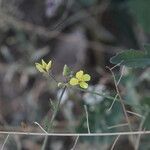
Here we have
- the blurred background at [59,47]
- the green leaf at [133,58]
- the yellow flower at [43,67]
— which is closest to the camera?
the yellow flower at [43,67]

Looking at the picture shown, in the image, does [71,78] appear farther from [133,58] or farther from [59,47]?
[59,47]

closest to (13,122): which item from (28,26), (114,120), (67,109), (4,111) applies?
(4,111)

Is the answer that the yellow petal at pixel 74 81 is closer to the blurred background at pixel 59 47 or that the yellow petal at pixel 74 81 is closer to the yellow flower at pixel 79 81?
the yellow flower at pixel 79 81

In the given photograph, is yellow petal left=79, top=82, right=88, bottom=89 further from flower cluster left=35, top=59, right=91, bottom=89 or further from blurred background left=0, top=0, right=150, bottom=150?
blurred background left=0, top=0, right=150, bottom=150

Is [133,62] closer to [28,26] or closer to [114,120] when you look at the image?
[114,120]

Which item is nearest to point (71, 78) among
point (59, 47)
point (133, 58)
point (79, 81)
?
point (79, 81)

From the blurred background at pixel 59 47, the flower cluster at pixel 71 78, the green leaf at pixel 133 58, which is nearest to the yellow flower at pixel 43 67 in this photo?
the flower cluster at pixel 71 78
